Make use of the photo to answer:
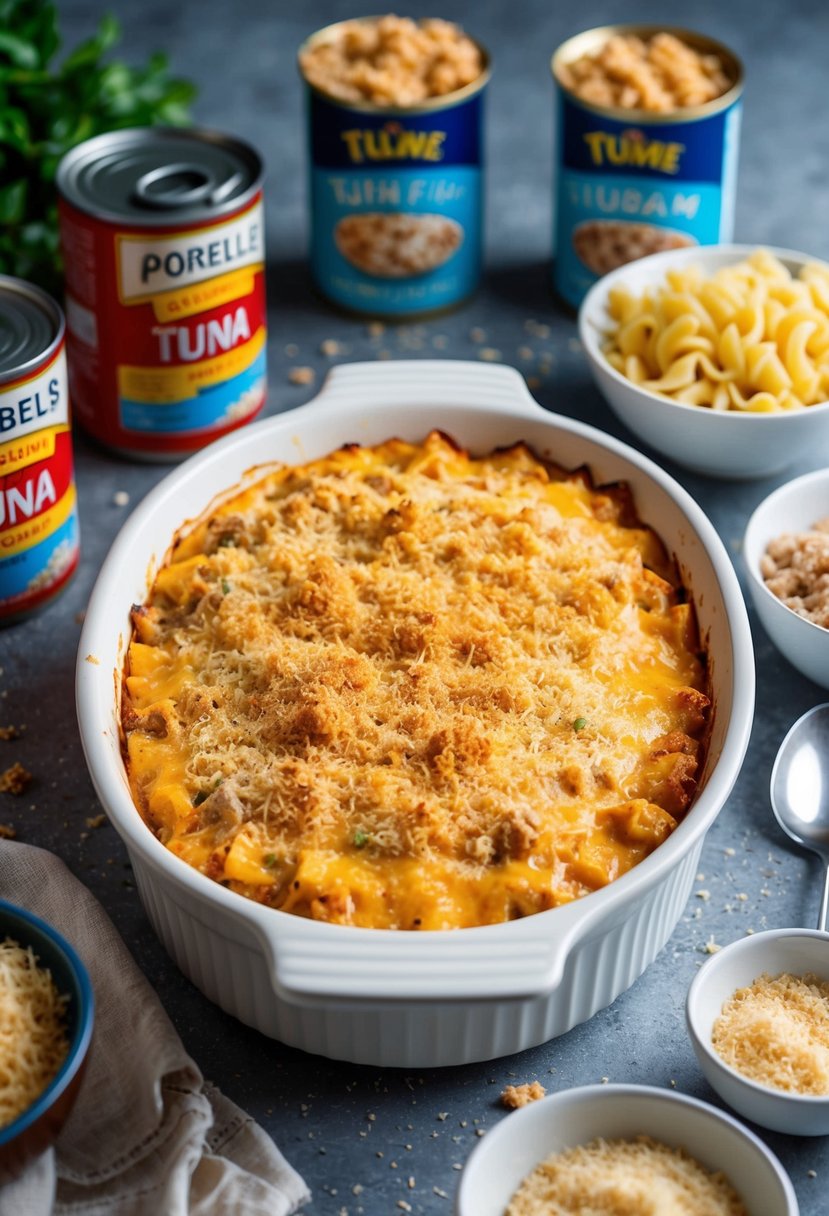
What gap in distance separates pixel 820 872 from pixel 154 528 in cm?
136

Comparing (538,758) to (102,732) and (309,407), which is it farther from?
(309,407)

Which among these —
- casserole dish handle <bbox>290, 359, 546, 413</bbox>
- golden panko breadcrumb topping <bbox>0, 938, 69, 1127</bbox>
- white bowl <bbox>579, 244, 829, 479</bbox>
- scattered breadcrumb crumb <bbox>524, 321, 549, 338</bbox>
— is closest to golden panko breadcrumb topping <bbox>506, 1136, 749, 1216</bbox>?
golden panko breadcrumb topping <bbox>0, 938, 69, 1127</bbox>

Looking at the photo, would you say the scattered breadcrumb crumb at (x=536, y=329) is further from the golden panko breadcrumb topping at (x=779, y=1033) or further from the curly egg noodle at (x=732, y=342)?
the golden panko breadcrumb topping at (x=779, y=1033)

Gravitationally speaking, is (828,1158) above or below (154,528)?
below

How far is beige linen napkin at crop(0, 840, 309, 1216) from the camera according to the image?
204cm

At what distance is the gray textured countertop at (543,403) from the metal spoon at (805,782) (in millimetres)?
52

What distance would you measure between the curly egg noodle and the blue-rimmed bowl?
1.89 metres

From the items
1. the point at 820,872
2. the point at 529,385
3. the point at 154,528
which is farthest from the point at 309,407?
the point at 820,872

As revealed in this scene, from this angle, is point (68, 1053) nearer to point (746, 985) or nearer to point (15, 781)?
point (15, 781)

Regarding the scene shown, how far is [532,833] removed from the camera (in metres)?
2.21

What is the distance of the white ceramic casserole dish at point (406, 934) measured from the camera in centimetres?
199

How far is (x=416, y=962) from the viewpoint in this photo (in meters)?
1.99

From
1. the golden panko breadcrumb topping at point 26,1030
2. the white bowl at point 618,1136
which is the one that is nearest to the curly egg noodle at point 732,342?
the white bowl at point 618,1136

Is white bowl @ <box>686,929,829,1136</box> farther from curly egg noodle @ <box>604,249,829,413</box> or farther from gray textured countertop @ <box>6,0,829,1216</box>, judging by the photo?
curly egg noodle @ <box>604,249,829,413</box>
